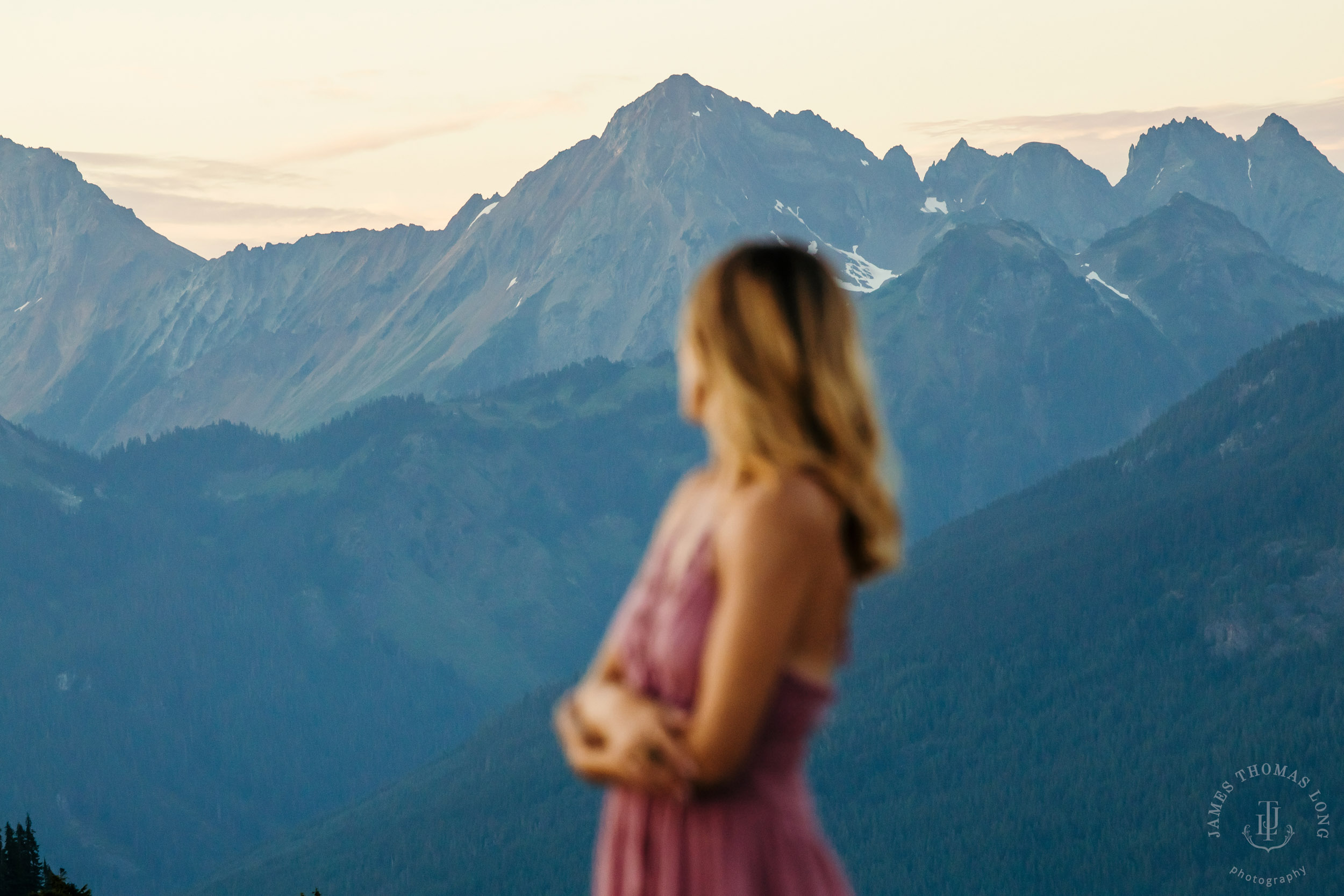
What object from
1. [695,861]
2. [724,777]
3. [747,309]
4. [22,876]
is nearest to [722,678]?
[724,777]

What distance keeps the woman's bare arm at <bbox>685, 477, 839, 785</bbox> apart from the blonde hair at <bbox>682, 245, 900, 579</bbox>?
186 millimetres

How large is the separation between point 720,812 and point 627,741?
53cm

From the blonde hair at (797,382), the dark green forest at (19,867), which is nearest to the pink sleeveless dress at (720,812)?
the blonde hair at (797,382)

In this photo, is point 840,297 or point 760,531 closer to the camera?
point 760,531

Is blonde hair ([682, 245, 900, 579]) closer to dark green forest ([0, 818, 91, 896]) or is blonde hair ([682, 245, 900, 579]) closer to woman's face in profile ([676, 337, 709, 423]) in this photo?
woman's face in profile ([676, 337, 709, 423])

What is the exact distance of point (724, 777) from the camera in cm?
648

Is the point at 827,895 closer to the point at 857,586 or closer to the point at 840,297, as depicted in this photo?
the point at 857,586

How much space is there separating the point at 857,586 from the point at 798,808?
96 cm

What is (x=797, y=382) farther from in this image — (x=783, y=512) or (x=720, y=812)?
(x=720, y=812)

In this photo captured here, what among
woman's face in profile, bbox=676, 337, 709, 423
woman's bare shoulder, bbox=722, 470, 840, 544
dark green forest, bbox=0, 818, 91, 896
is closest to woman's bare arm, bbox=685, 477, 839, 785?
woman's bare shoulder, bbox=722, 470, 840, 544

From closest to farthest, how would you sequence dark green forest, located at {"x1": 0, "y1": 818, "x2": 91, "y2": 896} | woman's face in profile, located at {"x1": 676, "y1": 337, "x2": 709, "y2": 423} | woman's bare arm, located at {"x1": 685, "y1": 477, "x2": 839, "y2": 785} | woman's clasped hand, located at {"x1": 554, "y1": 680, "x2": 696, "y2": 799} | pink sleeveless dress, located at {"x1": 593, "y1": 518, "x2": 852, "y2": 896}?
woman's bare arm, located at {"x1": 685, "y1": 477, "x2": 839, "y2": 785}, woman's clasped hand, located at {"x1": 554, "y1": 680, "x2": 696, "y2": 799}, pink sleeveless dress, located at {"x1": 593, "y1": 518, "x2": 852, "y2": 896}, woman's face in profile, located at {"x1": 676, "y1": 337, "x2": 709, "y2": 423}, dark green forest, located at {"x1": 0, "y1": 818, "x2": 91, "y2": 896}

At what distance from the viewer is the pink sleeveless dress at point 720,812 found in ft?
21.4

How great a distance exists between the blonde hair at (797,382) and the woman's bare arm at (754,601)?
0.61 feet

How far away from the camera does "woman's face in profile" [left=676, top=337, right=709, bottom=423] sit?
22.0 ft
